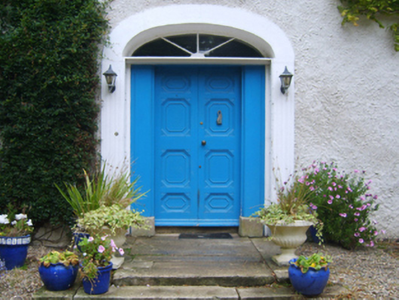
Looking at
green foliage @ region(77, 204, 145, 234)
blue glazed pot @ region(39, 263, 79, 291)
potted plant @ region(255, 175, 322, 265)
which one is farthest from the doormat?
blue glazed pot @ region(39, 263, 79, 291)

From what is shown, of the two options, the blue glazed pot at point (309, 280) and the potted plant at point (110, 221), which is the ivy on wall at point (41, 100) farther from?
the blue glazed pot at point (309, 280)

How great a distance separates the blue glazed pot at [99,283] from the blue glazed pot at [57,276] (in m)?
0.17

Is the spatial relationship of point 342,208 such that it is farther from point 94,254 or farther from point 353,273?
point 94,254

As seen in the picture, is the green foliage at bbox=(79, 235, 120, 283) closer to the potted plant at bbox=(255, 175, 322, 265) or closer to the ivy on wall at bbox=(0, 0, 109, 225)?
the ivy on wall at bbox=(0, 0, 109, 225)

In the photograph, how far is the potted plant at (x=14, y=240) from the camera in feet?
13.3

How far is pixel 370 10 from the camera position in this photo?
5.01 meters

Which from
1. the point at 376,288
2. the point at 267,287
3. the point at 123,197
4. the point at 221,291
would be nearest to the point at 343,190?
the point at 376,288

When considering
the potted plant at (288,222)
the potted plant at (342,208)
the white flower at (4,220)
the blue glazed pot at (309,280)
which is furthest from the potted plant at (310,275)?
the white flower at (4,220)

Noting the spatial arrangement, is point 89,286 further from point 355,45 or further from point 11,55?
point 355,45

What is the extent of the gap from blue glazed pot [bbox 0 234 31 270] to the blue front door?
5.81 feet

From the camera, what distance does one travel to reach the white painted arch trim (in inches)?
198

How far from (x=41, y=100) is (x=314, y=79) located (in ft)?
11.2

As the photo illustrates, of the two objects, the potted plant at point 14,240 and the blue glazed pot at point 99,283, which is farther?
the potted plant at point 14,240

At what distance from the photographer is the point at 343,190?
478 cm
